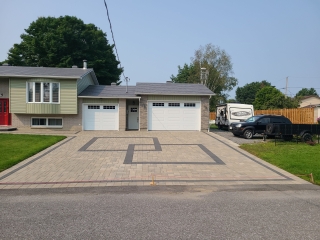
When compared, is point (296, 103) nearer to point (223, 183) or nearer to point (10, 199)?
point (223, 183)

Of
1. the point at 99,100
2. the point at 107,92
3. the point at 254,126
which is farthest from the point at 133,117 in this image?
the point at 254,126

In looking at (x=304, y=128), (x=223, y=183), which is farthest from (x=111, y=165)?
(x=304, y=128)

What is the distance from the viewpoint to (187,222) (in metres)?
4.97

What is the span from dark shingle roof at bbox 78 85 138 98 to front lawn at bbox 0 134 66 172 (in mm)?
Answer: 6565

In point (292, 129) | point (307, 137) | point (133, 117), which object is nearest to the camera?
point (292, 129)

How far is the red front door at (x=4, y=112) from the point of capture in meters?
22.3

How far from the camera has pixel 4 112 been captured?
73.4 feet

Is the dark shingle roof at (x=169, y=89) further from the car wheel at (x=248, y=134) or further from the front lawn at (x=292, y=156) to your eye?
the front lawn at (x=292, y=156)

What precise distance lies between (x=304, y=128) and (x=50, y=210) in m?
14.7

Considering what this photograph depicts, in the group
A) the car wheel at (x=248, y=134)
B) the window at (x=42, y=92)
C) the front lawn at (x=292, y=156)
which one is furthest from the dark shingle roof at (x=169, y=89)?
the front lawn at (x=292, y=156)

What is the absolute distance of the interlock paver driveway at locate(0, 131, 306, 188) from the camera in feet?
27.2

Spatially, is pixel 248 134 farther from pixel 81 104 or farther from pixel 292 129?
pixel 81 104

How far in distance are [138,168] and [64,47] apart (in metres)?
34.9

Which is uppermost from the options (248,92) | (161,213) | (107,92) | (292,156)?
(248,92)
